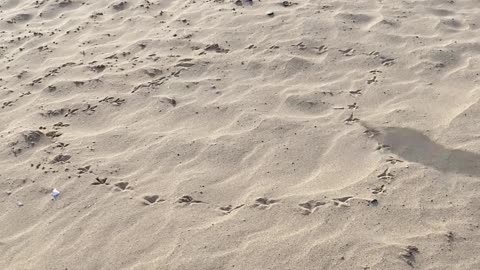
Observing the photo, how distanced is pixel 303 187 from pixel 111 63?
2124 millimetres

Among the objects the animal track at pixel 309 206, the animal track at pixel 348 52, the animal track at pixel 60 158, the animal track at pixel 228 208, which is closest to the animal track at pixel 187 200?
the animal track at pixel 228 208

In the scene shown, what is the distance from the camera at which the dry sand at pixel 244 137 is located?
9.91ft

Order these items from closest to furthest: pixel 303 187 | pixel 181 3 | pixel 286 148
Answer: pixel 303 187, pixel 286 148, pixel 181 3

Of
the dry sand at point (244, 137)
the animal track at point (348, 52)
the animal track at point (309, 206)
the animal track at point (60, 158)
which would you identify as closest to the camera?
the dry sand at point (244, 137)

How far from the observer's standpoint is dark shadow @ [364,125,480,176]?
3.40m

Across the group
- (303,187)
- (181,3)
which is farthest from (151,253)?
(181,3)

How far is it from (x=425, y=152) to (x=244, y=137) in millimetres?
1075

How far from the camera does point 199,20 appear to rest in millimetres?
5254

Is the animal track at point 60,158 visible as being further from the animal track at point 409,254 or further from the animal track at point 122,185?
the animal track at point 409,254

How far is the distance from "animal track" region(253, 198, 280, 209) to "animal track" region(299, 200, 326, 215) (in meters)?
0.15

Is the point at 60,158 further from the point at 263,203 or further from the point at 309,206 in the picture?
the point at 309,206

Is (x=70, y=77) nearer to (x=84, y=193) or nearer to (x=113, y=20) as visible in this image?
(x=113, y=20)

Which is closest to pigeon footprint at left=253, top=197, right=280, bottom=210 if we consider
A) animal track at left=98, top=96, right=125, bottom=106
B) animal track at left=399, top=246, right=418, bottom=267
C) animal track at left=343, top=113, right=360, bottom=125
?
animal track at left=399, top=246, right=418, bottom=267

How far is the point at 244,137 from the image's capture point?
148 inches
